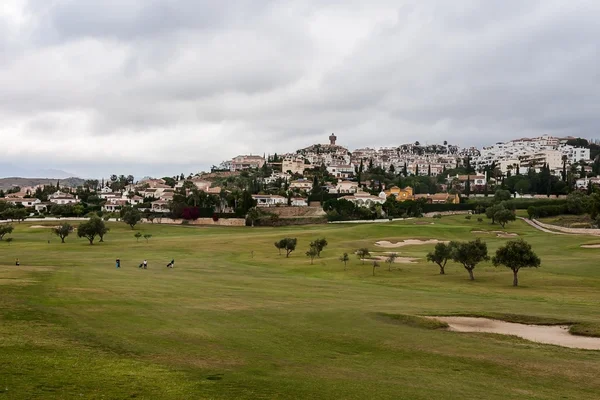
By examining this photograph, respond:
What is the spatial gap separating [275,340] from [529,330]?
13211 millimetres

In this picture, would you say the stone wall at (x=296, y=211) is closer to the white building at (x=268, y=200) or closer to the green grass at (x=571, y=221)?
the white building at (x=268, y=200)

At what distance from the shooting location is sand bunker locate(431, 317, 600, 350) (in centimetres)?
2389

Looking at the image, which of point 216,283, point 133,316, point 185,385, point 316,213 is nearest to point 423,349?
point 185,385

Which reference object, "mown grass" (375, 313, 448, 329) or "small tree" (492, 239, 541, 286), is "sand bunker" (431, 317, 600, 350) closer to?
"mown grass" (375, 313, 448, 329)

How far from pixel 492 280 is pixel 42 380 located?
43.5 m

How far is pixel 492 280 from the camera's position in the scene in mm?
50094

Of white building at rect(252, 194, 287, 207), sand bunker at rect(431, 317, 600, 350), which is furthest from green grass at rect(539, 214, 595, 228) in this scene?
sand bunker at rect(431, 317, 600, 350)

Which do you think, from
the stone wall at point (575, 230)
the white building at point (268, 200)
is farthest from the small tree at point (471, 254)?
the white building at point (268, 200)

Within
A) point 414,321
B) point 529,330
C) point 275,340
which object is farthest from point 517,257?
point 275,340

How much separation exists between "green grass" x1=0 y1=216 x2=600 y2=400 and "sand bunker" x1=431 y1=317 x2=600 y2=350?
981 millimetres

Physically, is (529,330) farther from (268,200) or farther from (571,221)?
(268,200)

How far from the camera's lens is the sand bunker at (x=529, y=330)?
78.4ft

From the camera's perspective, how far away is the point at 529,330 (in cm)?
2658

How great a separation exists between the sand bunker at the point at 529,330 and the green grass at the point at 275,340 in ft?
3.22
